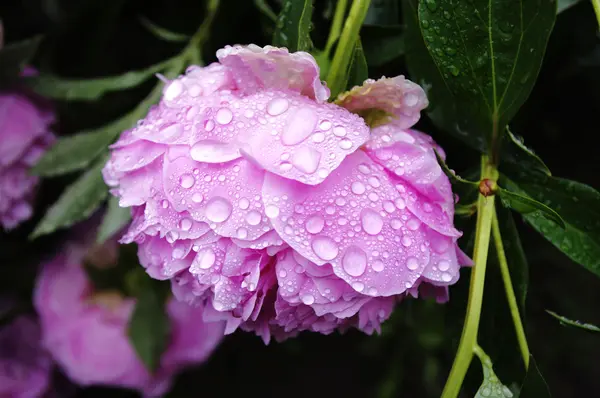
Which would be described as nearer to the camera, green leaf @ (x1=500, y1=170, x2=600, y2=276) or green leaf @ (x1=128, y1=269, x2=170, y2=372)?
green leaf @ (x1=500, y1=170, x2=600, y2=276)

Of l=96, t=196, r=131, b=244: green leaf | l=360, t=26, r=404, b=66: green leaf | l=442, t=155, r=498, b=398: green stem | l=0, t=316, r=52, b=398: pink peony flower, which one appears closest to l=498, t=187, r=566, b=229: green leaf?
l=442, t=155, r=498, b=398: green stem

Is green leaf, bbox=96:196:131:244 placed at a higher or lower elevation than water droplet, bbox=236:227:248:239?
lower

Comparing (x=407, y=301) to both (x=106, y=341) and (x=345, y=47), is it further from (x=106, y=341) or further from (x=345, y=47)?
(x=106, y=341)

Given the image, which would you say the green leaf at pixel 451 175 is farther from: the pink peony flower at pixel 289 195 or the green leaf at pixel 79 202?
the green leaf at pixel 79 202

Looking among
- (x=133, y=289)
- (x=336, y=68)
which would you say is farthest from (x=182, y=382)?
(x=336, y=68)

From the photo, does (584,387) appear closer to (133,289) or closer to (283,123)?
(133,289)

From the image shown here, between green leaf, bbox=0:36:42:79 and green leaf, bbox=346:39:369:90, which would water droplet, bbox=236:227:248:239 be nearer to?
green leaf, bbox=346:39:369:90

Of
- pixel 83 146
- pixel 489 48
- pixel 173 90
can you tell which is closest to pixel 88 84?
pixel 83 146
